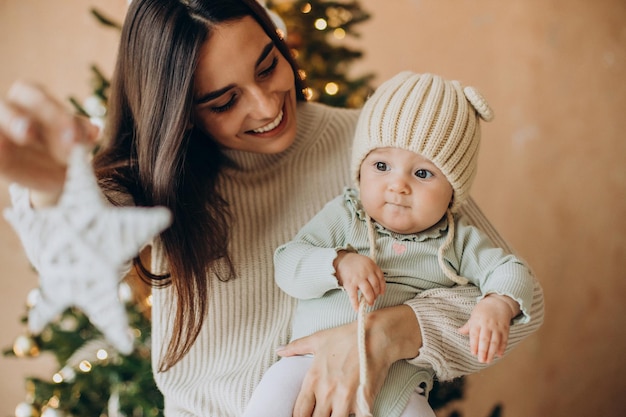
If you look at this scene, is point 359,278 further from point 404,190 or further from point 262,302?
point 262,302

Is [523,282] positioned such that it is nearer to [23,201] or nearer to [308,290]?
[308,290]

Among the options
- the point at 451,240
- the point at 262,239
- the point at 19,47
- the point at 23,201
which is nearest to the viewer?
the point at 23,201

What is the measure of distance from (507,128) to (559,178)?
1.04 ft

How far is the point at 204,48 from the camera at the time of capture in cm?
92

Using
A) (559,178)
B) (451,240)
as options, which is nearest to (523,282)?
(451,240)

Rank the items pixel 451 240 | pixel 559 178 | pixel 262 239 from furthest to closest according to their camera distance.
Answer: pixel 559 178, pixel 262 239, pixel 451 240

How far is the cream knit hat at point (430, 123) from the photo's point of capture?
888mm

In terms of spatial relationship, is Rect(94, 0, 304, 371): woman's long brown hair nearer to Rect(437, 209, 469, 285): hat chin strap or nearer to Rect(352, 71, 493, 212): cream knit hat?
Rect(352, 71, 493, 212): cream knit hat

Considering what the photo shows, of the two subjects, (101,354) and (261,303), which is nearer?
(261,303)

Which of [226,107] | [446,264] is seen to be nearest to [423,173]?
[446,264]

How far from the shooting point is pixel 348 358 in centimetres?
87

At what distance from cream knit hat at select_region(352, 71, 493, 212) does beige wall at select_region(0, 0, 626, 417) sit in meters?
1.27

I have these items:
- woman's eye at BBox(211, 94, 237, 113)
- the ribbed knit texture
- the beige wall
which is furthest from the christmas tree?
the beige wall

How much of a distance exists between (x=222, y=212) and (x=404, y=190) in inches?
15.0
